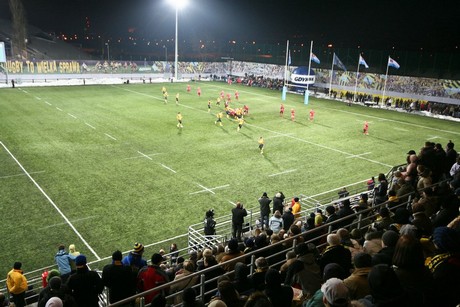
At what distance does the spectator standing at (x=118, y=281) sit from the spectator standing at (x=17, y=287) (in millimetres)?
3791

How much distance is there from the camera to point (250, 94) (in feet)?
177

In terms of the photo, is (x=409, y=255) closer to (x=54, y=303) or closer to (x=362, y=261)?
(x=362, y=261)

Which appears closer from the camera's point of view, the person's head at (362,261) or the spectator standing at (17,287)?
the person's head at (362,261)

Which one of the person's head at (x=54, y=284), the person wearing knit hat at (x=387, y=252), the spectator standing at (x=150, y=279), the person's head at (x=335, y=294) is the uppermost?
the person's head at (x=335, y=294)

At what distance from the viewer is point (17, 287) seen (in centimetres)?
908

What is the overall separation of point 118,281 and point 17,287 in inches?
160

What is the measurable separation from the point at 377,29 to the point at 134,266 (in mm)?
64849

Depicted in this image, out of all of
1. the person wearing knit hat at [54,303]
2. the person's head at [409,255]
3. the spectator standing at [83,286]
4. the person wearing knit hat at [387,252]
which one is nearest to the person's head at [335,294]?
the person's head at [409,255]

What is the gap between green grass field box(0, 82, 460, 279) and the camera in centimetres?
1548

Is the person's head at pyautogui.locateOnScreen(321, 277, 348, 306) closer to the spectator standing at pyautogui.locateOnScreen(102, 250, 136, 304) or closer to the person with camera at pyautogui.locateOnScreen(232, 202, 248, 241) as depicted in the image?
the spectator standing at pyautogui.locateOnScreen(102, 250, 136, 304)

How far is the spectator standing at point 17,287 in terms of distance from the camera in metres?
9.05

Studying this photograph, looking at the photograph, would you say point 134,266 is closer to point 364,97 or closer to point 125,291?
point 125,291

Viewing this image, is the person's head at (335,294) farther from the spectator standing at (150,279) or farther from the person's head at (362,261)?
the spectator standing at (150,279)

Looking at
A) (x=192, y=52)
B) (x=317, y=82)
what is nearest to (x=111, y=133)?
(x=317, y=82)
